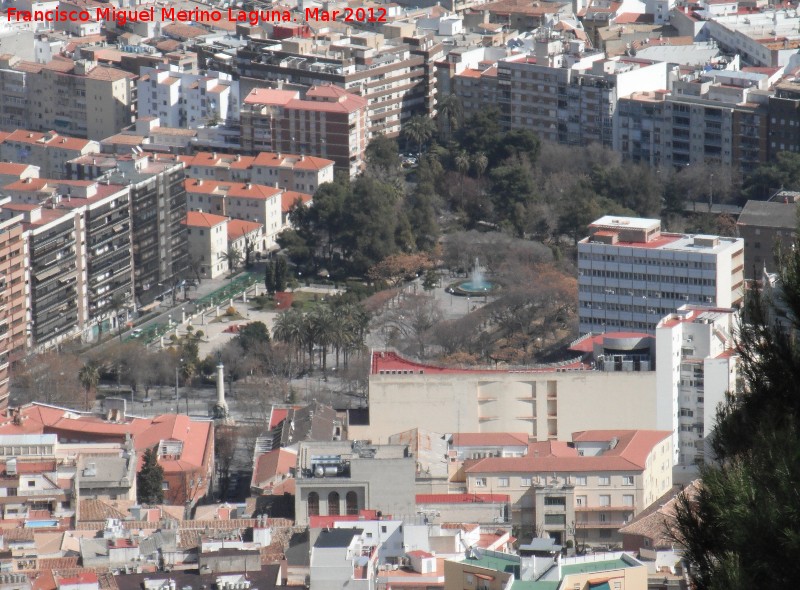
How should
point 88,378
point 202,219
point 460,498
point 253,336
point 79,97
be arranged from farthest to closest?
point 79,97
point 202,219
point 253,336
point 88,378
point 460,498

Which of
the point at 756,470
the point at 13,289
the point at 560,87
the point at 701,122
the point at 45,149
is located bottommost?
the point at 13,289

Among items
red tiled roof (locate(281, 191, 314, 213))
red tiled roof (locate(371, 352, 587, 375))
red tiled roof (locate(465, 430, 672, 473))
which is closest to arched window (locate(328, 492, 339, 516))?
red tiled roof (locate(465, 430, 672, 473))

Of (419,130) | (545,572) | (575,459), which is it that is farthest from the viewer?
(419,130)

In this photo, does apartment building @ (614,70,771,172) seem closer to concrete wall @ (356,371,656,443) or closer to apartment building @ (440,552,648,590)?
concrete wall @ (356,371,656,443)

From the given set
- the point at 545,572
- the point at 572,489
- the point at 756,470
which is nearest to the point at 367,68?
the point at 572,489

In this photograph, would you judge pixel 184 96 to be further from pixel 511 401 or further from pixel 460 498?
pixel 460 498

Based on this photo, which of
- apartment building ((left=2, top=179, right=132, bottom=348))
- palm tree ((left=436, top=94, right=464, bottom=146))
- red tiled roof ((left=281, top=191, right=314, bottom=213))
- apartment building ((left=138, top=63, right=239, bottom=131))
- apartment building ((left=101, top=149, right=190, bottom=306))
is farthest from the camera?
apartment building ((left=138, top=63, right=239, bottom=131))

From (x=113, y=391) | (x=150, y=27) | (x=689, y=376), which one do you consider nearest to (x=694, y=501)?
(x=689, y=376)
